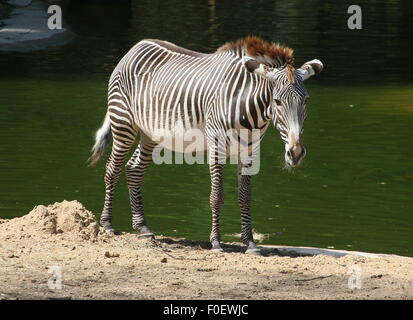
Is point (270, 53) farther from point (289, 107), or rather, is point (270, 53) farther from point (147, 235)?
point (147, 235)

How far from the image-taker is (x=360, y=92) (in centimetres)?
1902

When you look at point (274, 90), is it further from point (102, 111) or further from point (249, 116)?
point (102, 111)

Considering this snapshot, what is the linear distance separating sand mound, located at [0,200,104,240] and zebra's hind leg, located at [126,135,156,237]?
0.75 metres

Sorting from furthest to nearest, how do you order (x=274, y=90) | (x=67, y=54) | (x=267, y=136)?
(x=67, y=54)
(x=267, y=136)
(x=274, y=90)

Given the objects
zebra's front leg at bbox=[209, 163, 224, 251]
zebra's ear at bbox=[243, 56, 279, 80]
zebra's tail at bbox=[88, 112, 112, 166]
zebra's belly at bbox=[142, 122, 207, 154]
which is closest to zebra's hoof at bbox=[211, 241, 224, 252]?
zebra's front leg at bbox=[209, 163, 224, 251]

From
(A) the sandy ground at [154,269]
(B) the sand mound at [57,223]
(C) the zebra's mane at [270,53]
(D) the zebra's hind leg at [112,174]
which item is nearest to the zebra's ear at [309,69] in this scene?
(C) the zebra's mane at [270,53]

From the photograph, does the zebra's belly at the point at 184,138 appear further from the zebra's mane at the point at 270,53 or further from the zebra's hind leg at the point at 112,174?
the zebra's mane at the point at 270,53

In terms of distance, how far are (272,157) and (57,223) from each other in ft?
18.0

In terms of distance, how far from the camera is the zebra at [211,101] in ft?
27.1

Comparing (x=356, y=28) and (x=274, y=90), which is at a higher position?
(x=274, y=90)

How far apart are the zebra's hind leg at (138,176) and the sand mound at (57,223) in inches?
29.5

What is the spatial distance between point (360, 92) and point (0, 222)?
435 inches

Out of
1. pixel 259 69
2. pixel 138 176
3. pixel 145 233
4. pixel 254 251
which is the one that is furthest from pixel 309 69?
pixel 145 233
